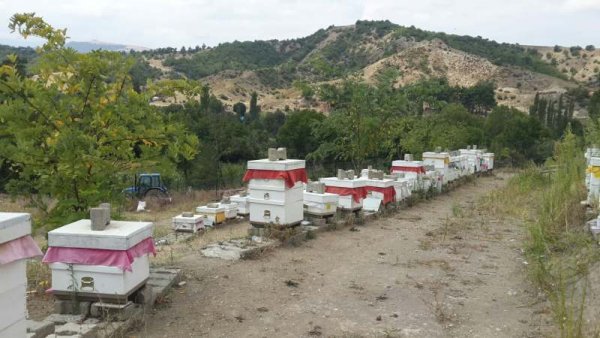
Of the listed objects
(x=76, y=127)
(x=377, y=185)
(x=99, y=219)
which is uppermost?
(x=76, y=127)

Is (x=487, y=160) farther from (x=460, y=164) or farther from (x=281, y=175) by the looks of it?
(x=281, y=175)

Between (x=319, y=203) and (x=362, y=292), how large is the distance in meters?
4.28

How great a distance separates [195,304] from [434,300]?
2982 mm

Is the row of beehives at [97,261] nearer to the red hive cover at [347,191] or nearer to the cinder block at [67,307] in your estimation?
the cinder block at [67,307]

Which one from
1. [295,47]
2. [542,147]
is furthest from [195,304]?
[295,47]

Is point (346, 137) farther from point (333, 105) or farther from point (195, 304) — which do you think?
point (195, 304)

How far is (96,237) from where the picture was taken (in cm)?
550

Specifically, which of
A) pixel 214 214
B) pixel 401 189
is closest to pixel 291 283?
pixel 214 214

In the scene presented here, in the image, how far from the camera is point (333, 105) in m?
18.7

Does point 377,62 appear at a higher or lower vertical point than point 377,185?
higher

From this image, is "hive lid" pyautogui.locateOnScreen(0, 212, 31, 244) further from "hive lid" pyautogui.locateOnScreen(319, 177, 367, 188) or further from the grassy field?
"hive lid" pyautogui.locateOnScreen(319, 177, 367, 188)

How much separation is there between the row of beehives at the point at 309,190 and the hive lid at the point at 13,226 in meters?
5.13

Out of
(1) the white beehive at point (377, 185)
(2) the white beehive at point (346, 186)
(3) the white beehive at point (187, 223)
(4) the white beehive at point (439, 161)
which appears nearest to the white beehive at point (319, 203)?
(2) the white beehive at point (346, 186)

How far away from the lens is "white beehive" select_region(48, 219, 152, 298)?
5480 millimetres
